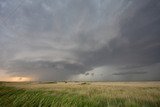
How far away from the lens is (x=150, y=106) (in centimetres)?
952

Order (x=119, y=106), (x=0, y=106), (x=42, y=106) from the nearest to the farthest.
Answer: (x=0, y=106), (x=42, y=106), (x=119, y=106)

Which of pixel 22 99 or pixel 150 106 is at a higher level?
pixel 22 99

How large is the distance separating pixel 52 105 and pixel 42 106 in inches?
23.5

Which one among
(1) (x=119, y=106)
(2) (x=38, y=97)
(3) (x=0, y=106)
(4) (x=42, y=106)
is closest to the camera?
(3) (x=0, y=106)

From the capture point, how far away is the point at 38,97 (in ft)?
31.8

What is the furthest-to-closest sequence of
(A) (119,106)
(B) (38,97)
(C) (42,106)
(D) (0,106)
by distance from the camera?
(B) (38,97)
(A) (119,106)
(C) (42,106)
(D) (0,106)

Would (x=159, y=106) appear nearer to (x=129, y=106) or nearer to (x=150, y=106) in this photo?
(x=150, y=106)

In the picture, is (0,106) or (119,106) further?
(119,106)

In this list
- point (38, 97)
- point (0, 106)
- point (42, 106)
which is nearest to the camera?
point (0, 106)

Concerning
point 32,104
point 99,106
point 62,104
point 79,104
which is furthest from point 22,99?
point 99,106

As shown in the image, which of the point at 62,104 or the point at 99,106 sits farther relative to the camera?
the point at 99,106

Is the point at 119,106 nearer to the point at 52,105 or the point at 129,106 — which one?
the point at 129,106

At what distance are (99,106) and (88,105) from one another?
34.2 inches

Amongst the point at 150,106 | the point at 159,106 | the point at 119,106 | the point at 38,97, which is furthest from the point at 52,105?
the point at 159,106
